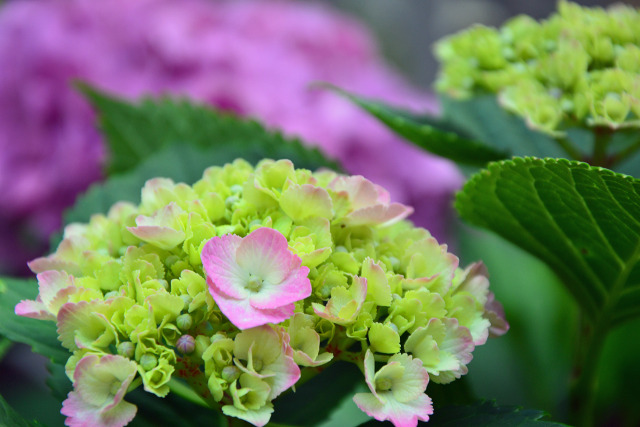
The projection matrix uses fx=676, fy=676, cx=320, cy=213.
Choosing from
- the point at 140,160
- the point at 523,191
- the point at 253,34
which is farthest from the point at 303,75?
the point at 523,191

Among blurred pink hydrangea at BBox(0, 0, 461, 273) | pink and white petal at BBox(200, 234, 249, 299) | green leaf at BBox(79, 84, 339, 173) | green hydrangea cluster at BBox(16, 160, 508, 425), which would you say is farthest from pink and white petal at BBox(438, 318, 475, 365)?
blurred pink hydrangea at BBox(0, 0, 461, 273)

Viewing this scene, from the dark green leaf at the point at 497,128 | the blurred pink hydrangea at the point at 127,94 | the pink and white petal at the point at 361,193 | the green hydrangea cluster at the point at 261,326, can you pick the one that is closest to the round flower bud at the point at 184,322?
the green hydrangea cluster at the point at 261,326

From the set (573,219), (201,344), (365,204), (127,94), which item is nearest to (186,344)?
(201,344)

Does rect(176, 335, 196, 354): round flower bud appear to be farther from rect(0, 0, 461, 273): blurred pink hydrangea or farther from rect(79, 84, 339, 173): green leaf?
rect(0, 0, 461, 273): blurred pink hydrangea

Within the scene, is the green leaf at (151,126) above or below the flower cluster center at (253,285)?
below

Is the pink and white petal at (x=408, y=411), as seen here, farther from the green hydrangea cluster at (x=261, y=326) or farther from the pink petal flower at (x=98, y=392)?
the pink petal flower at (x=98, y=392)

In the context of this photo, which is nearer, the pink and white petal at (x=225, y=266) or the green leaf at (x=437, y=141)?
the pink and white petal at (x=225, y=266)
